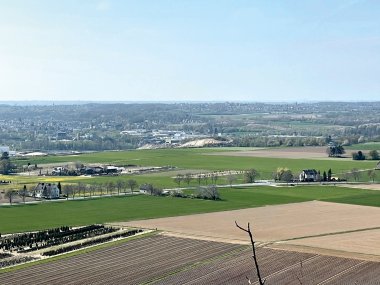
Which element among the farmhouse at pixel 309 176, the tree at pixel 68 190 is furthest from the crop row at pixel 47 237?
the farmhouse at pixel 309 176

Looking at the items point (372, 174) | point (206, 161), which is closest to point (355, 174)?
point (372, 174)

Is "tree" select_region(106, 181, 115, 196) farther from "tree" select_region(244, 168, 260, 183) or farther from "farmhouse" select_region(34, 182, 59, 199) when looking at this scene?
"tree" select_region(244, 168, 260, 183)

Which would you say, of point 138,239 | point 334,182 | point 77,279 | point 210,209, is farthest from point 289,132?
point 77,279

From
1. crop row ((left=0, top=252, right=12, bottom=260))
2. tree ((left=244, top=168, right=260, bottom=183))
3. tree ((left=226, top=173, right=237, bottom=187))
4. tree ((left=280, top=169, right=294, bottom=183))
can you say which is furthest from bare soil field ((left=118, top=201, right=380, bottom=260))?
tree ((left=280, top=169, right=294, bottom=183))

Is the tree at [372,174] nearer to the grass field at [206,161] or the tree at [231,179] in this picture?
the grass field at [206,161]

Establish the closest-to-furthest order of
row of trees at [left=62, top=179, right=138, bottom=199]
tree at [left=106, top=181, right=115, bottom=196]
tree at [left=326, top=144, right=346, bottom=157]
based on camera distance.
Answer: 1. row of trees at [left=62, top=179, right=138, bottom=199]
2. tree at [left=106, top=181, right=115, bottom=196]
3. tree at [left=326, top=144, right=346, bottom=157]

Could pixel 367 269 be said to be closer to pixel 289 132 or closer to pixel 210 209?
pixel 210 209
